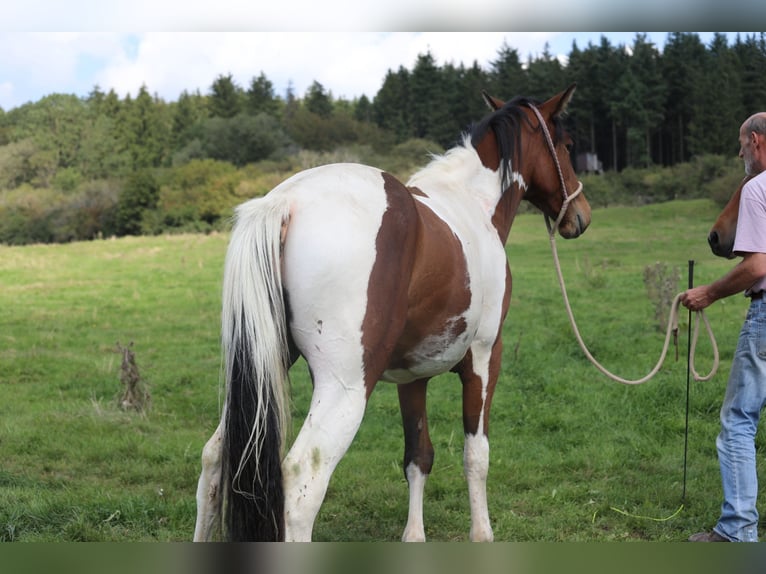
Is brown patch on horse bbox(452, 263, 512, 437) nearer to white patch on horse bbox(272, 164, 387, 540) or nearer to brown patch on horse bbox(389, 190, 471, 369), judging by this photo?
brown patch on horse bbox(389, 190, 471, 369)

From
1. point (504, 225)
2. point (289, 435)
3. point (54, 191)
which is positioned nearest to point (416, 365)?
point (289, 435)

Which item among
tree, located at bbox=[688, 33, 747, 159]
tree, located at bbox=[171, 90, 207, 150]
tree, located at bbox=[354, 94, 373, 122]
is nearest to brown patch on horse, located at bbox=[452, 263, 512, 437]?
tree, located at bbox=[688, 33, 747, 159]

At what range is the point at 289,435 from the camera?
3.32 metres

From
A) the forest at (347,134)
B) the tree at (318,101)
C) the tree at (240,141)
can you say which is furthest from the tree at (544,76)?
the tree at (240,141)

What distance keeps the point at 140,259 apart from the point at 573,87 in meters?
17.4

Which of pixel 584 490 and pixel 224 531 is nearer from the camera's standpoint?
pixel 224 531

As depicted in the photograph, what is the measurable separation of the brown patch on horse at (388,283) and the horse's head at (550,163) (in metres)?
1.54

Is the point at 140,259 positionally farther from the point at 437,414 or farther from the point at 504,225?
the point at 504,225

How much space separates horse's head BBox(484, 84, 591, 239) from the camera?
15.5ft

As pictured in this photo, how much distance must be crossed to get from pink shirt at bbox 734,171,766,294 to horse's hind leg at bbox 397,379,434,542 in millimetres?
1901

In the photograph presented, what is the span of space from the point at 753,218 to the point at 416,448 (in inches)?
88.7

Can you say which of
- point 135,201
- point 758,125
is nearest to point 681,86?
point 135,201

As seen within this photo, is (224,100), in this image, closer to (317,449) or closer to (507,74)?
(507,74)

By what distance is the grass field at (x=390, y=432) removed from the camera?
478 centimetres
